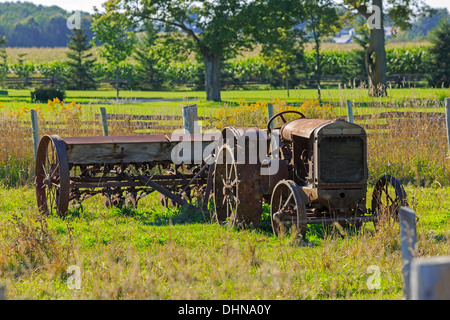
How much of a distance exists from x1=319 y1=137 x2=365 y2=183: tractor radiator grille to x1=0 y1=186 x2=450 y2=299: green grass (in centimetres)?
60

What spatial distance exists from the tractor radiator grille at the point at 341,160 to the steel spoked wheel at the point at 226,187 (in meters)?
1.07

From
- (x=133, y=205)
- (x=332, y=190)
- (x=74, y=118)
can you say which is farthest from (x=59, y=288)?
(x=74, y=118)

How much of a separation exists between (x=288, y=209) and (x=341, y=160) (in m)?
0.78

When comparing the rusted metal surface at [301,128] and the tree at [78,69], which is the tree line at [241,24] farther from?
the rusted metal surface at [301,128]

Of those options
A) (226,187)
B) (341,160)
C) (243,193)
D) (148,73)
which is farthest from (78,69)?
(341,160)

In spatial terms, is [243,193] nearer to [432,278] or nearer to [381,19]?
[432,278]

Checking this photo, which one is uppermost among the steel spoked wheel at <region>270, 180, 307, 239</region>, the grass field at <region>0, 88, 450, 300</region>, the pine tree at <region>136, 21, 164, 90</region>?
the pine tree at <region>136, 21, 164, 90</region>

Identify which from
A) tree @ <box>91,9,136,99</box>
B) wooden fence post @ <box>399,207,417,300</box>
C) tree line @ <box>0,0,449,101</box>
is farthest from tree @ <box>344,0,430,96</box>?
wooden fence post @ <box>399,207,417,300</box>

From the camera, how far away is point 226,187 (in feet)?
24.4

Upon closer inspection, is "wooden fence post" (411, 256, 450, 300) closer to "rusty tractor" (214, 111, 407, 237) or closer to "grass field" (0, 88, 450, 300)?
"grass field" (0, 88, 450, 300)

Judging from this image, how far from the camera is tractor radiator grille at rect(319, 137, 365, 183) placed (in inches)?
254
